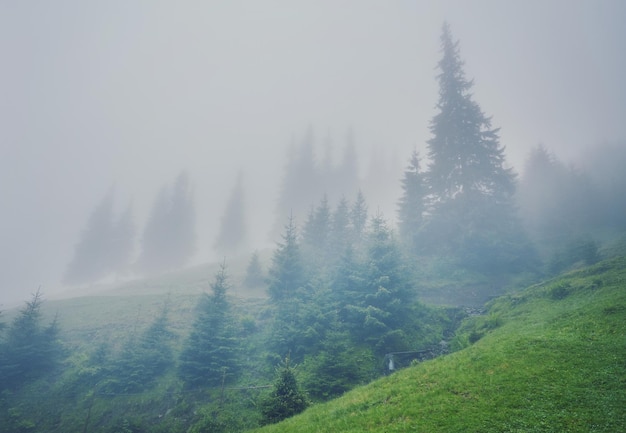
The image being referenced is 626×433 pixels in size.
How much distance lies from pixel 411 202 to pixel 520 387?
1443 inches

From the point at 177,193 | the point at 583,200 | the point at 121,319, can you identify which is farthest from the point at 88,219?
the point at 583,200

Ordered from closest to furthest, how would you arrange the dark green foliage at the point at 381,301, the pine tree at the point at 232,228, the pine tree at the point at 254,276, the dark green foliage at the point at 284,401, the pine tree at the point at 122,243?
1. the dark green foliage at the point at 284,401
2. the dark green foliage at the point at 381,301
3. the pine tree at the point at 254,276
4. the pine tree at the point at 122,243
5. the pine tree at the point at 232,228

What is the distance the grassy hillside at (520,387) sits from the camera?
7852 millimetres

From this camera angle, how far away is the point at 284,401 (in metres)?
13.7

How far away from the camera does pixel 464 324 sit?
821 inches

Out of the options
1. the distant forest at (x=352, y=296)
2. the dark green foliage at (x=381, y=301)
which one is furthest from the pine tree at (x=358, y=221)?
the dark green foliage at (x=381, y=301)

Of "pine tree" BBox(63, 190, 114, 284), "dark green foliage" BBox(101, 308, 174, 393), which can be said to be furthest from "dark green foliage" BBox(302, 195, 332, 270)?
"pine tree" BBox(63, 190, 114, 284)

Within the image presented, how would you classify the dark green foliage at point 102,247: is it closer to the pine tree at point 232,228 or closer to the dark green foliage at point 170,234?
the dark green foliage at point 170,234

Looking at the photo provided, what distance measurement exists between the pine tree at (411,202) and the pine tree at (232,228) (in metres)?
42.2

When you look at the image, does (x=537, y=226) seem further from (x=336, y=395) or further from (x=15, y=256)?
(x=15, y=256)

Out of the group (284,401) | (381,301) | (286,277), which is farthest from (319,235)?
(284,401)

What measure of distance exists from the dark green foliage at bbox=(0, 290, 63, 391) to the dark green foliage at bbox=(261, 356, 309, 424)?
20.7 meters

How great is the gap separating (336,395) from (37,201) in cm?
20991

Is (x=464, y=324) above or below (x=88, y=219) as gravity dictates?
below
